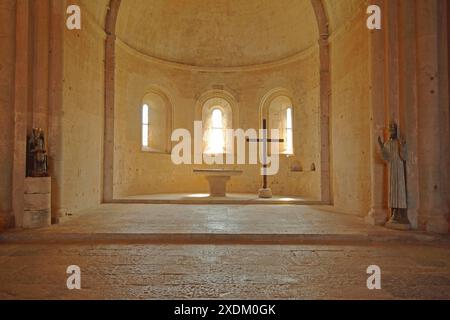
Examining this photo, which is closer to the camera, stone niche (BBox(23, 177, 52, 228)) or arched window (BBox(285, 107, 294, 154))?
stone niche (BBox(23, 177, 52, 228))

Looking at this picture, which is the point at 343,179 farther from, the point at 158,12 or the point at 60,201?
the point at 158,12

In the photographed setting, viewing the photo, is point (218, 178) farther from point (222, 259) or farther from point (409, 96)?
point (222, 259)

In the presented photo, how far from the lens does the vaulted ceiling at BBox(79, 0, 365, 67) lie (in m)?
12.8

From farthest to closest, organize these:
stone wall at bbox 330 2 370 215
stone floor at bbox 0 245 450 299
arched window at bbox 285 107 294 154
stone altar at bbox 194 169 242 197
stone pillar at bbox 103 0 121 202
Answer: arched window at bbox 285 107 294 154, stone altar at bbox 194 169 242 197, stone pillar at bbox 103 0 121 202, stone wall at bbox 330 2 370 215, stone floor at bbox 0 245 450 299

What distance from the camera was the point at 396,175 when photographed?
6602 millimetres

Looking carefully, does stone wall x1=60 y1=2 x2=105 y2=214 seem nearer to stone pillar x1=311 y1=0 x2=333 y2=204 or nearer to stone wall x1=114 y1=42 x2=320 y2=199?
stone wall x1=114 y1=42 x2=320 y2=199

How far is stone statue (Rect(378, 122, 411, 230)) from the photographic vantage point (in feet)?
21.4

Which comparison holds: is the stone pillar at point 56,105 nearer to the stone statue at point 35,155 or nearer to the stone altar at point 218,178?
the stone statue at point 35,155

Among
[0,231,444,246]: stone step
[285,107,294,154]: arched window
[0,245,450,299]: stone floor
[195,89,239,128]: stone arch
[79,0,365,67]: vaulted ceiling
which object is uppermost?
[79,0,365,67]: vaulted ceiling

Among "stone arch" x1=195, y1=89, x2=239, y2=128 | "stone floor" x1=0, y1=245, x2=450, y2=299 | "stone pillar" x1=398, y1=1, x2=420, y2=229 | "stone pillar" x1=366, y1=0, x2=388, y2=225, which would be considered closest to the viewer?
"stone floor" x1=0, y1=245, x2=450, y2=299

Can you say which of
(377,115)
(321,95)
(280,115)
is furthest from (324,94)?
(377,115)

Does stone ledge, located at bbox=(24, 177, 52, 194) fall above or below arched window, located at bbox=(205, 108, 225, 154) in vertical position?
below

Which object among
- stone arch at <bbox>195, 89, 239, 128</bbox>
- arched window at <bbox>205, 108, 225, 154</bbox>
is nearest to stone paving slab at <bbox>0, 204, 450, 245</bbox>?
arched window at <bbox>205, 108, 225, 154</bbox>

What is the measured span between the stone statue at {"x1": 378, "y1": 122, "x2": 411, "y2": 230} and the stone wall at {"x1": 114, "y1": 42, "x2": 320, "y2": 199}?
5050 mm
